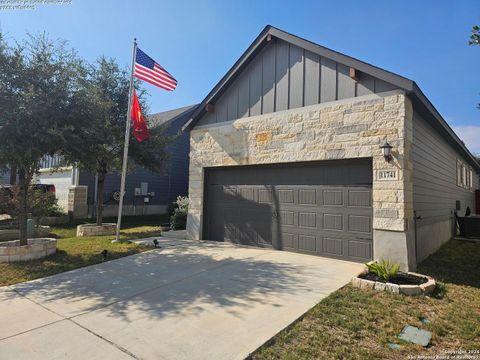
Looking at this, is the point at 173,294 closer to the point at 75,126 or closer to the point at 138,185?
the point at 75,126

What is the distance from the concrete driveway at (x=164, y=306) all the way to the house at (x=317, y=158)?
3.47 ft

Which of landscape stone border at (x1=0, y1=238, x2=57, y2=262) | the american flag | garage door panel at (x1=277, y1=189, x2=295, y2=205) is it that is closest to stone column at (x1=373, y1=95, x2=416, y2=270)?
garage door panel at (x1=277, y1=189, x2=295, y2=205)

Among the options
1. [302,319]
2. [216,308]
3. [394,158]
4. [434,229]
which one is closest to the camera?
[302,319]

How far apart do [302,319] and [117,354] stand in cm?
220

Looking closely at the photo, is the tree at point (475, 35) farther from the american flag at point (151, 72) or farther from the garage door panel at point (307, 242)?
the american flag at point (151, 72)

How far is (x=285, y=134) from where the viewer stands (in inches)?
332

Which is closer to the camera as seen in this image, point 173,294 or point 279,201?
point 173,294

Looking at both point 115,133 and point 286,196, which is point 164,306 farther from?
point 115,133

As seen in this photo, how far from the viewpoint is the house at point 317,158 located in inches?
264

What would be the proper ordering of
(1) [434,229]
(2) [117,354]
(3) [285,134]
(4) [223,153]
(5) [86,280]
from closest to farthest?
(2) [117,354], (5) [86,280], (3) [285,134], (1) [434,229], (4) [223,153]

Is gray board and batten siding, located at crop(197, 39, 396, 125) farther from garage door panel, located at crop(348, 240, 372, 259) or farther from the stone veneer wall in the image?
garage door panel, located at crop(348, 240, 372, 259)

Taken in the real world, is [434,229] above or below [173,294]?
above

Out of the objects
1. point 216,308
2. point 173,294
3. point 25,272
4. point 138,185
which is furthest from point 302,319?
point 138,185

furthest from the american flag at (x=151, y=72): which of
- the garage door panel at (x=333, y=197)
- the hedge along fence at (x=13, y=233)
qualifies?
the hedge along fence at (x=13, y=233)
